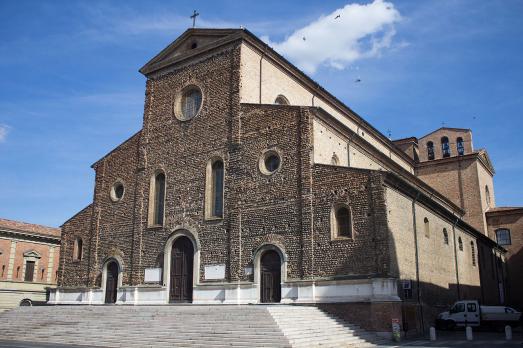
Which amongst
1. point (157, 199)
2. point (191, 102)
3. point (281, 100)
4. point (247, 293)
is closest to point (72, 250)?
point (157, 199)

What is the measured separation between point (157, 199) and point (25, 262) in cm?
1819

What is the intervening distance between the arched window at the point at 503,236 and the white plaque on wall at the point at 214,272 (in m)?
26.9

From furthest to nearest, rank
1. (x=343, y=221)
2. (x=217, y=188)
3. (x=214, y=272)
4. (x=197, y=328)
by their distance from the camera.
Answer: (x=217, y=188), (x=214, y=272), (x=343, y=221), (x=197, y=328)

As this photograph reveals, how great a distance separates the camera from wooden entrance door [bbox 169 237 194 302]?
23438mm

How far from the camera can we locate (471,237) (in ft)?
105

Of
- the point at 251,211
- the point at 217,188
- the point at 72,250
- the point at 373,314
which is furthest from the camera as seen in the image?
the point at 72,250

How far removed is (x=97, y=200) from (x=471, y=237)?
72.5 feet

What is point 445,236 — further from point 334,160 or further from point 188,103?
point 188,103

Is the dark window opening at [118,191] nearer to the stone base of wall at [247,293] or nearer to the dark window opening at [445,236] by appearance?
the stone base of wall at [247,293]

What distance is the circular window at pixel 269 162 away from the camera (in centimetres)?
2217

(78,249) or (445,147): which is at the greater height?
(445,147)

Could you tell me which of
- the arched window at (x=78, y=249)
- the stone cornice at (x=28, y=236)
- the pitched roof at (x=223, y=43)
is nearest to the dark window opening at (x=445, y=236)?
the pitched roof at (x=223, y=43)

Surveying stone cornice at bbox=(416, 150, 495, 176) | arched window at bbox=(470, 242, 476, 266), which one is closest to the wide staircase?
arched window at bbox=(470, 242, 476, 266)

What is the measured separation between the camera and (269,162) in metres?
22.5
